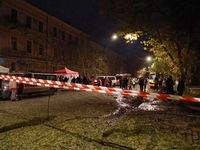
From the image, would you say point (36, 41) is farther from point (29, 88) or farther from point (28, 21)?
point (29, 88)

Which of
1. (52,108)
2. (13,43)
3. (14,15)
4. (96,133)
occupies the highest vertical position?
(14,15)

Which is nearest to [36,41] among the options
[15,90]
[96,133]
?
[15,90]

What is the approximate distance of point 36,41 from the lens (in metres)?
22.4

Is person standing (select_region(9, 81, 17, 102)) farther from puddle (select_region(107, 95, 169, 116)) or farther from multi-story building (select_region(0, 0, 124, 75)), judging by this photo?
multi-story building (select_region(0, 0, 124, 75))

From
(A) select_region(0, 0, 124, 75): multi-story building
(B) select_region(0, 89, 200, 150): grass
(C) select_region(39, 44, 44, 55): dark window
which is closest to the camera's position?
(B) select_region(0, 89, 200, 150): grass

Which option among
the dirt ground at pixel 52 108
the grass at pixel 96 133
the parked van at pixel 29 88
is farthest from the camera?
the parked van at pixel 29 88

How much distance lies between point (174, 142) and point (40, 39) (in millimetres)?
24407

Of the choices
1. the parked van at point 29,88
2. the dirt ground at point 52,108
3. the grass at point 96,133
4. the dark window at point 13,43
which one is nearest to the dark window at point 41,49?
the dark window at point 13,43

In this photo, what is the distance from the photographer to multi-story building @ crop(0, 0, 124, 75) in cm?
1841

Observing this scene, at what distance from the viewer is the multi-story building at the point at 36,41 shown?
1841cm

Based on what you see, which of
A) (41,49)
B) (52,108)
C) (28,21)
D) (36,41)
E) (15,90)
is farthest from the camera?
(41,49)

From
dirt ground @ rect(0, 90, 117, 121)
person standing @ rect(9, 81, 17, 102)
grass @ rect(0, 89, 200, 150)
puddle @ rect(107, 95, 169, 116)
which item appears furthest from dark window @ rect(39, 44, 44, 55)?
grass @ rect(0, 89, 200, 150)

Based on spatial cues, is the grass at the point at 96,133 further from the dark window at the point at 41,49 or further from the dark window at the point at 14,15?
the dark window at the point at 41,49

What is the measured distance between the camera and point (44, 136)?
3773 mm
